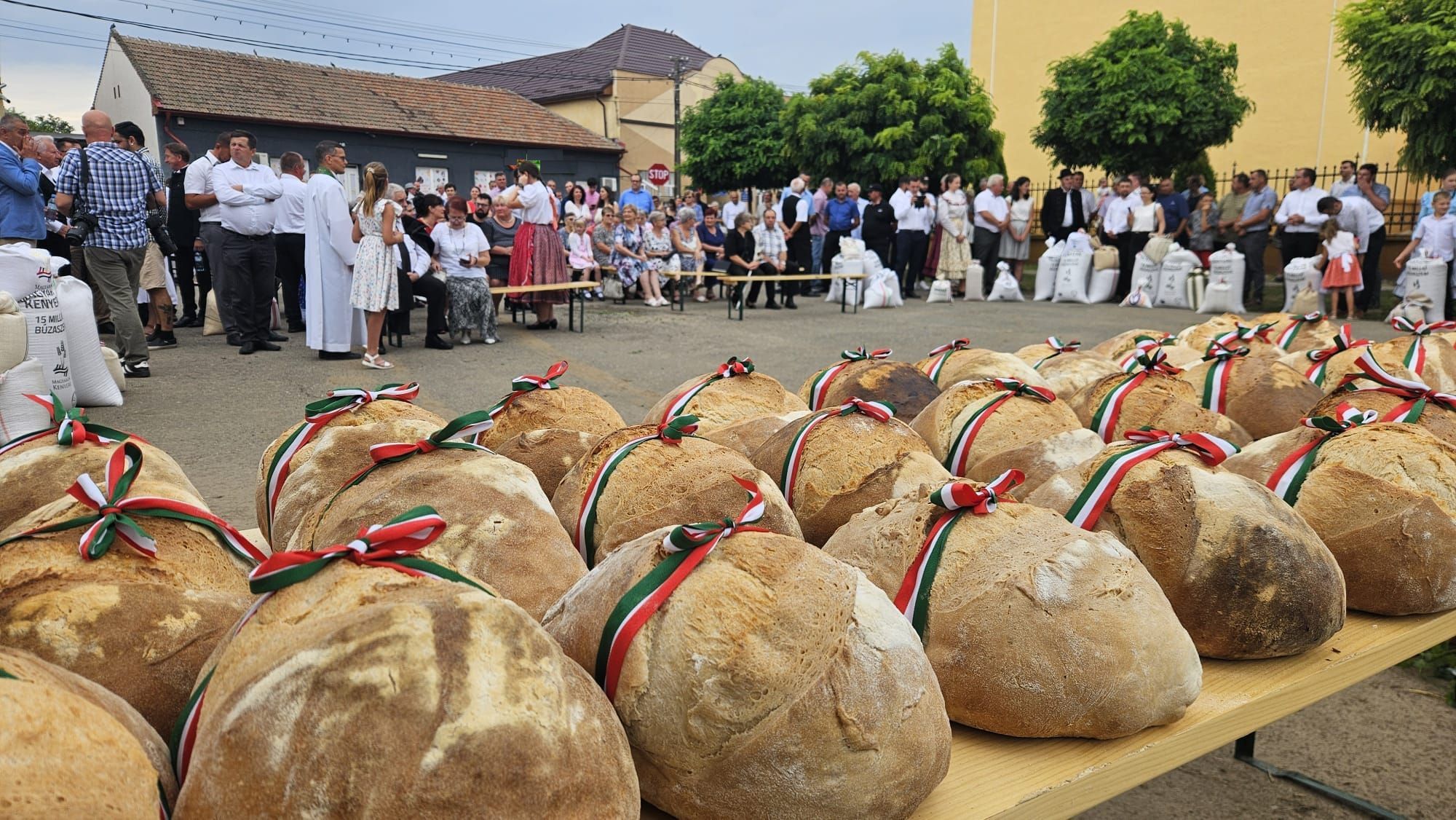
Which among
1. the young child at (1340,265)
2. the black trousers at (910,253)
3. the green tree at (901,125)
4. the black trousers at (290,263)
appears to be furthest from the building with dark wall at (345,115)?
the young child at (1340,265)

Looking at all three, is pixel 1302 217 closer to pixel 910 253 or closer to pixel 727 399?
pixel 910 253

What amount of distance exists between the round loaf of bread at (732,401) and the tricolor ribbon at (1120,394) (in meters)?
0.97

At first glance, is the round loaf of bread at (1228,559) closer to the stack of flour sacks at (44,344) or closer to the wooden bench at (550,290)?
the stack of flour sacks at (44,344)

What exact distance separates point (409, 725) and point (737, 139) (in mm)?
36782

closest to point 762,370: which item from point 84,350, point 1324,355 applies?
point 84,350

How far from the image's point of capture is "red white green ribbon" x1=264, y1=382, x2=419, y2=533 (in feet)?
8.18

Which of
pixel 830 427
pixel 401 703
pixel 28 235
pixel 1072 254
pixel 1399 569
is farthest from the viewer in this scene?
pixel 1072 254

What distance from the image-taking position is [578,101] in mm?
50656

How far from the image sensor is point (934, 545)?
1.90 metres

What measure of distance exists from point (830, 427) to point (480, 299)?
965cm

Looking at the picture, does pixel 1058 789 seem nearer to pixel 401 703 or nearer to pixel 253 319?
pixel 401 703

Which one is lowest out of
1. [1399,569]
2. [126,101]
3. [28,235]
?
[1399,569]

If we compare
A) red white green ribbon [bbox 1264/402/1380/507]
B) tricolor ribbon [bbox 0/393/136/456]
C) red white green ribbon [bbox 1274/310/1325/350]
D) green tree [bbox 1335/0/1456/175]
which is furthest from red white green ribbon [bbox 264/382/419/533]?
green tree [bbox 1335/0/1456/175]

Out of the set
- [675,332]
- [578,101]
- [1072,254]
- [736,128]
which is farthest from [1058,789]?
[578,101]
